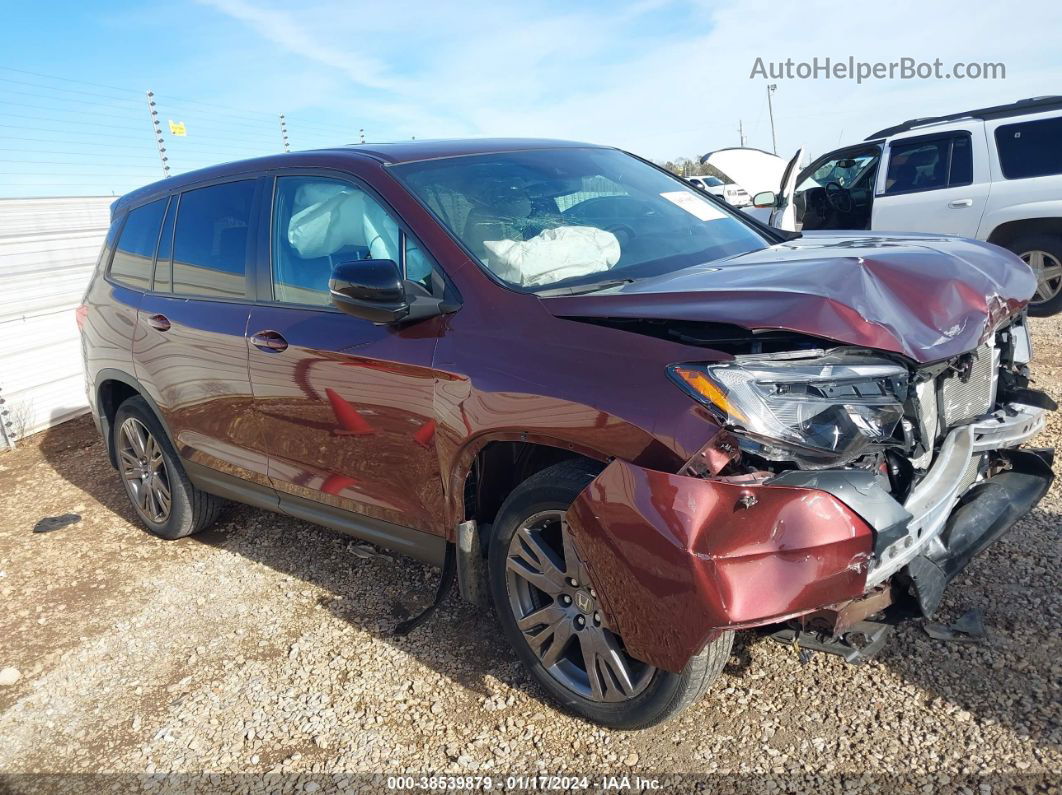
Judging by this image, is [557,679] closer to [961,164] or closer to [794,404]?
[794,404]

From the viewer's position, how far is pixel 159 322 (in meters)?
3.91

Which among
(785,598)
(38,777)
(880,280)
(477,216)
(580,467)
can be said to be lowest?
(38,777)

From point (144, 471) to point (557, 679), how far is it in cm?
304

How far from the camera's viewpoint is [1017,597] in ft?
9.44

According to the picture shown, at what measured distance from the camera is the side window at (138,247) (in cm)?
416

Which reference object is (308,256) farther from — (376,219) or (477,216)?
(477,216)

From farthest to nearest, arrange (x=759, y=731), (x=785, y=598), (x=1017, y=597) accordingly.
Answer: (x=1017, y=597) < (x=759, y=731) < (x=785, y=598)

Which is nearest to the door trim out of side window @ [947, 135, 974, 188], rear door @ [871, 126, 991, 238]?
rear door @ [871, 126, 991, 238]

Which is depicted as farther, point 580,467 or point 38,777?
point 38,777

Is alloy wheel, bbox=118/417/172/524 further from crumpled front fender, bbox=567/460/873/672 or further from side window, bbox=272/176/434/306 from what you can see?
crumpled front fender, bbox=567/460/873/672

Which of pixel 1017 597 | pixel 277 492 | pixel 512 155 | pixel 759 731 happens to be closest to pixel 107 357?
pixel 277 492

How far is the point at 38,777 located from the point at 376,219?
7.52ft

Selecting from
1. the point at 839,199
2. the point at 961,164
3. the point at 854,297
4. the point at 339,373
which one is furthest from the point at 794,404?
the point at 839,199

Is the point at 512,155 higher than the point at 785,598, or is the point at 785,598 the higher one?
A: the point at 512,155
